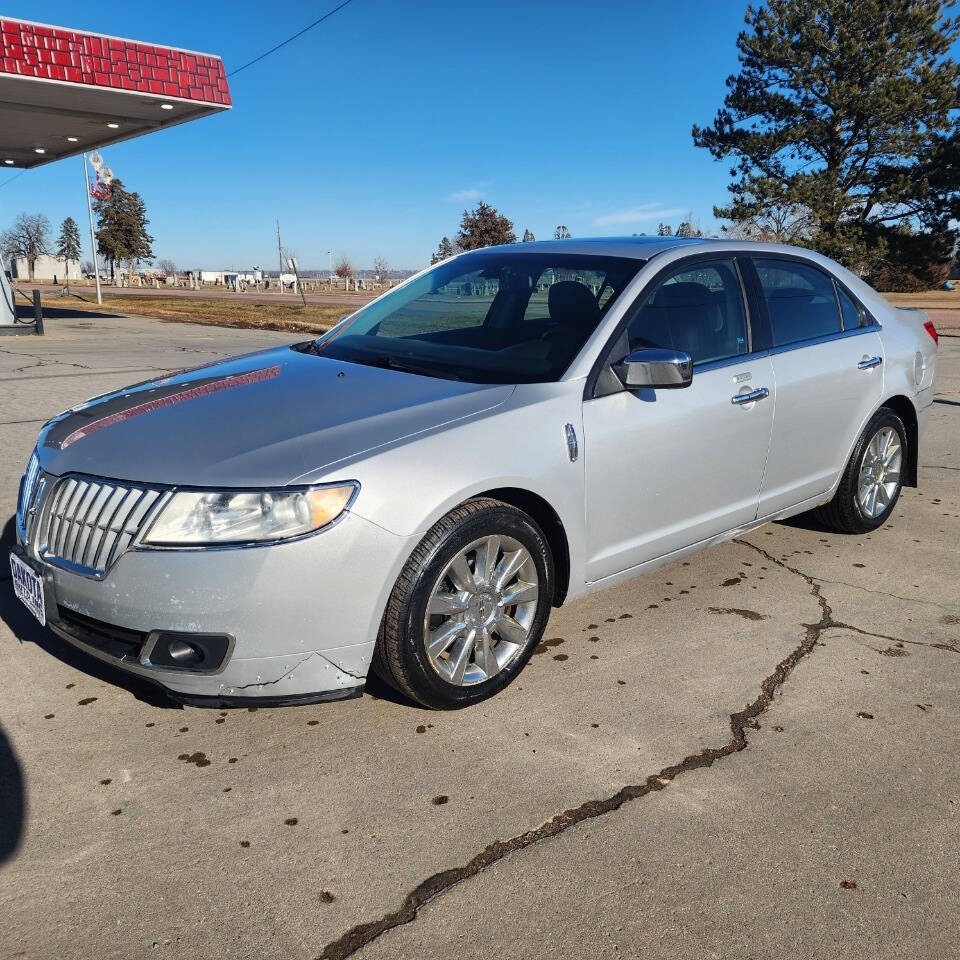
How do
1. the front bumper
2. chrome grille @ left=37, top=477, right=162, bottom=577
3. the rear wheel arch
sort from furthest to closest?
1. the rear wheel arch
2. chrome grille @ left=37, top=477, right=162, bottom=577
3. the front bumper

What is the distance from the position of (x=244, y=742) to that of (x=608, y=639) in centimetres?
158

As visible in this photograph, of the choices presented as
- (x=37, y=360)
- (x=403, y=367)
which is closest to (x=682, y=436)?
(x=403, y=367)

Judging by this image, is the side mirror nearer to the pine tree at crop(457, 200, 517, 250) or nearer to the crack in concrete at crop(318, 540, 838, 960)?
the crack in concrete at crop(318, 540, 838, 960)

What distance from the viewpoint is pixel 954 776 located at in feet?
9.18

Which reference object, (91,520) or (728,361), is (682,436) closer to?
(728,361)

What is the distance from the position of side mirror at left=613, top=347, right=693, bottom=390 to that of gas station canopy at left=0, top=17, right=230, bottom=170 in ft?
54.3

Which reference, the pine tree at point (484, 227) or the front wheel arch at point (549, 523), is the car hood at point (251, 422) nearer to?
the front wheel arch at point (549, 523)

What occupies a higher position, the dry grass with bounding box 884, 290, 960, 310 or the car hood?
the car hood

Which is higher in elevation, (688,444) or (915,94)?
(915,94)

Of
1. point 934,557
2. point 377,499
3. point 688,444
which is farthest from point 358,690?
point 934,557

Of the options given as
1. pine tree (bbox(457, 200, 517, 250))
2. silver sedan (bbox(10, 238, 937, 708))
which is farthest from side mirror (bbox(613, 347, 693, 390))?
pine tree (bbox(457, 200, 517, 250))

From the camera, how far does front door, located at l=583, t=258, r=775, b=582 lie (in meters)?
3.50

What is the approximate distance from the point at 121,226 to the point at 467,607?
81.5 metres

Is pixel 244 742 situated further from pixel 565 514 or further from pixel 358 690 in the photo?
pixel 565 514
